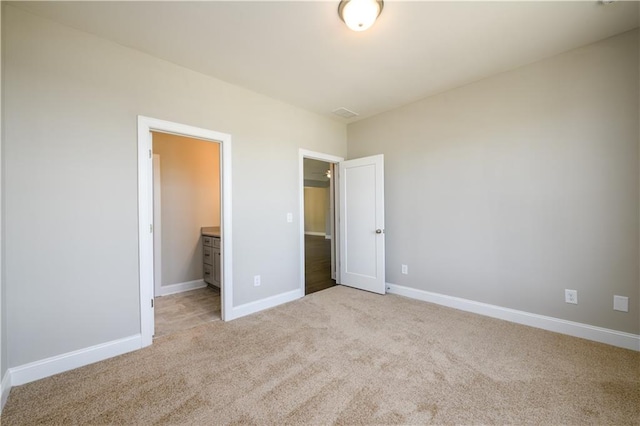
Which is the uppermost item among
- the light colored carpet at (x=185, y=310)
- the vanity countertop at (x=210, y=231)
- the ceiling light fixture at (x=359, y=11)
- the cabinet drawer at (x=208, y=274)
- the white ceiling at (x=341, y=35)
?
the white ceiling at (x=341, y=35)

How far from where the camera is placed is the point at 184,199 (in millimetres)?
4137

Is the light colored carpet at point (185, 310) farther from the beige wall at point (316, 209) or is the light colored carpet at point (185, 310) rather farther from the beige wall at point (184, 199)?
the beige wall at point (316, 209)

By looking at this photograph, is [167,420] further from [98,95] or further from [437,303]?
[437,303]

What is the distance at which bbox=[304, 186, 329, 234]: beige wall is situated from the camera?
1265 cm

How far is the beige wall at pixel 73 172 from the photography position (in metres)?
1.86

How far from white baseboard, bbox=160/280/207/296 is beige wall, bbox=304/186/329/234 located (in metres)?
8.52

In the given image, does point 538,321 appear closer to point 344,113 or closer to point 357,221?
point 357,221

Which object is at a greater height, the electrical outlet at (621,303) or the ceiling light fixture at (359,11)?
the ceiling light fixture at (359,11)

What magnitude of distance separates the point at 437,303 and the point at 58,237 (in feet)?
12.7

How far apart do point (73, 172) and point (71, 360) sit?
4.76 ft

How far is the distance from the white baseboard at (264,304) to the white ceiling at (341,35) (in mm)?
2574

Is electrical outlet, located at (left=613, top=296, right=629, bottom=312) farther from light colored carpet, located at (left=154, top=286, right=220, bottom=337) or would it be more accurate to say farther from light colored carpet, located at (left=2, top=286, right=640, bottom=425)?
light colored carpet, located at (left=154, top=286, right=220, bottom=337)

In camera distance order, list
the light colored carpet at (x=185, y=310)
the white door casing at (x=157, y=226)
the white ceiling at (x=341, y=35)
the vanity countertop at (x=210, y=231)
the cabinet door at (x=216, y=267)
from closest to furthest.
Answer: the white ceiling at (x=341, y=35), the light colored carpet at (x=185, y=310), the white door casing at (x=157, y=226), the cabinet door at (x=216, y=267), the vanity countertop at (x=210, y=231)

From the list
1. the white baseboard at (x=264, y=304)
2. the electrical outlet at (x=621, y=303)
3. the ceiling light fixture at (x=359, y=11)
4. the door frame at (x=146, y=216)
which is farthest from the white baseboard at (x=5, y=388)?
the electrical outlet at (x=621, y=303)
